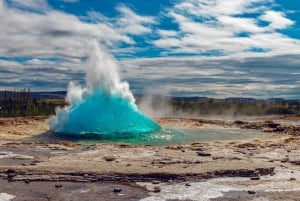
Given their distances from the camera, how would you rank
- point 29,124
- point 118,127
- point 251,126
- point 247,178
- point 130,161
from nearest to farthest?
point 247,178
point 130,161
point 118,127
point 29,124
point 251,126

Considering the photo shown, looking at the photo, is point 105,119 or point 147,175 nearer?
point 147,175

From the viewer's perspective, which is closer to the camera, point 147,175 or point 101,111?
point 147,175

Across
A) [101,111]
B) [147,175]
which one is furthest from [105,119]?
[147,175]

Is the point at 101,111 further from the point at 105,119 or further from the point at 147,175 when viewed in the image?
the point at 147,175

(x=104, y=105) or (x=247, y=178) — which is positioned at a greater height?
(x=104, y=105)

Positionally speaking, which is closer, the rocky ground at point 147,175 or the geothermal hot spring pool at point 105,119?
the rocky ground at point 147,175

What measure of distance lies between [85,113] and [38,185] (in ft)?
57.7

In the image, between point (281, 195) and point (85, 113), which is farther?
point (85, 113)

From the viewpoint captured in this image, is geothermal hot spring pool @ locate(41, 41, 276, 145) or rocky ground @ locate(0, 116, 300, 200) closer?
rocky ground @ locate(0, 116, 300, 200)

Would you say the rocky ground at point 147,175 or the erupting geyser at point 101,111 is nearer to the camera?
the rocky ground at point 147,175

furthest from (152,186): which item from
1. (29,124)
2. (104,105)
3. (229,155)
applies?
(29,124)

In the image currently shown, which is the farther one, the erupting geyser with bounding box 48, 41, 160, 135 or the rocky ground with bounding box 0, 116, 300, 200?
the erupting geyser with bounding box 48, 41, 160, 135

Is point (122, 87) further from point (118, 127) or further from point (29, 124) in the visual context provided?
point (29, 124)

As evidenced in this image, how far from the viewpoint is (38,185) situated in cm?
1169
